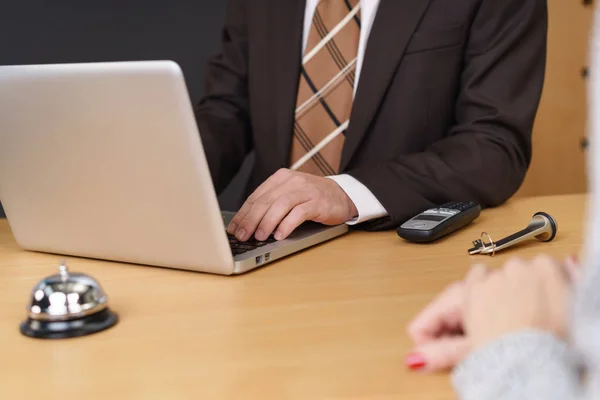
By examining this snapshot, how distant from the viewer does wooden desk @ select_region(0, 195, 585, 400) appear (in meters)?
0.70

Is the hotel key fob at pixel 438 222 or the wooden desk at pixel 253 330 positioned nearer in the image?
the wooden desk at pixel 253 330

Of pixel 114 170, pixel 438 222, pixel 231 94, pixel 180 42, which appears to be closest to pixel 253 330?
pixel 114 170

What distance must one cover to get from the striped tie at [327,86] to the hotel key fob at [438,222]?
1.50ft

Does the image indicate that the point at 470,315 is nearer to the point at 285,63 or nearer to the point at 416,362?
the point at 416,362

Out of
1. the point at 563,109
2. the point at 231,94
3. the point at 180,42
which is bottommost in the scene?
the point at 563,109

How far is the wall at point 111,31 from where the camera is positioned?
278 centimetres

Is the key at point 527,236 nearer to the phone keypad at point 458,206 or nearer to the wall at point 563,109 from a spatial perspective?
the phone keypad at point 458,206

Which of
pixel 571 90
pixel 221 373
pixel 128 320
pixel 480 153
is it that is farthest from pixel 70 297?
pixel 571 90

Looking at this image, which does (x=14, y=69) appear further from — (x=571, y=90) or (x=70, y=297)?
(x=571, y=90)

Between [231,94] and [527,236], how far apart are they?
926 mm

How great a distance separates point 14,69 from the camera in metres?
1.06

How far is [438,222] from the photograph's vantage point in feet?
3.96

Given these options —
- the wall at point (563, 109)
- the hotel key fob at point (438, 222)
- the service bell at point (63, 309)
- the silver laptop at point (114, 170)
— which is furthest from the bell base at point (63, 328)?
the wall at point (563, 109)

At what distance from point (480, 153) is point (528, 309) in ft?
2.78
